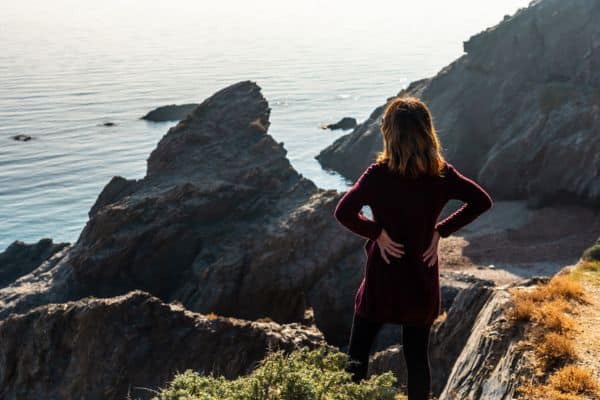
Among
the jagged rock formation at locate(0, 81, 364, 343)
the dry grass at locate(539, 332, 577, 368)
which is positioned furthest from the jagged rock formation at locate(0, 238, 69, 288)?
the dry grass at locate(539, 332, 577, 368)

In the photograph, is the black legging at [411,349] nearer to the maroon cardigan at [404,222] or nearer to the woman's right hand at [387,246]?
the maroon cardigan at [404,222]

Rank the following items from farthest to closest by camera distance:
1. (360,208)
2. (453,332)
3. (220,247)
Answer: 1. (220,247)
2. (453,332)
3. (360,208)

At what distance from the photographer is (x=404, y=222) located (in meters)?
7.67

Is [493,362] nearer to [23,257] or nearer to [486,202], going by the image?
[486,202]

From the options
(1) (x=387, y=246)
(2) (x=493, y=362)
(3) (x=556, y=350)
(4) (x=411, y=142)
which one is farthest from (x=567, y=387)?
(4) (x=411, y=142)

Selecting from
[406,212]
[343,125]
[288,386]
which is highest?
[406,212]

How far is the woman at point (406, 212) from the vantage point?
295 inches

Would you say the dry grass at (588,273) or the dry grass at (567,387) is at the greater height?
the dry grass at (567,387)

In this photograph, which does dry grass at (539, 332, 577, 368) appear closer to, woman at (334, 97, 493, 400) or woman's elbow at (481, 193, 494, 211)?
woman at (334, 97, 493, 400)

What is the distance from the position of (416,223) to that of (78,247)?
29.2 m

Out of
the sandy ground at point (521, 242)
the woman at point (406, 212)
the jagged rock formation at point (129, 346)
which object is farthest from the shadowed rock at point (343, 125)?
the woman at point (406, 212)

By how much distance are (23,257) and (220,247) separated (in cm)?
1530

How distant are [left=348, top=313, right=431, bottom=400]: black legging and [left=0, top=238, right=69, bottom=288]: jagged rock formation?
→ 34879 millimetres

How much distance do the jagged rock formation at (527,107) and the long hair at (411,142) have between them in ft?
141
